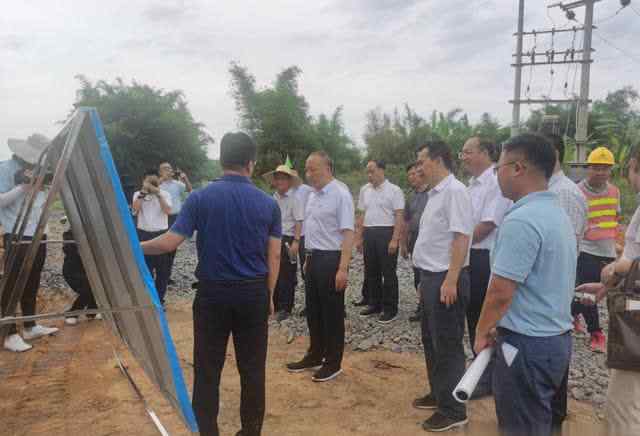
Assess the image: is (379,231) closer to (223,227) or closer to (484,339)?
(223,227)

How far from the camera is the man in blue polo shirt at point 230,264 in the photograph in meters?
2.56

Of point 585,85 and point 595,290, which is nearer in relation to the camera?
point 595,290

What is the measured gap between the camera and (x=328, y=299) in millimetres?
4148

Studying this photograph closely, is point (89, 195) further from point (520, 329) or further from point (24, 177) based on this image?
point (24, 177)

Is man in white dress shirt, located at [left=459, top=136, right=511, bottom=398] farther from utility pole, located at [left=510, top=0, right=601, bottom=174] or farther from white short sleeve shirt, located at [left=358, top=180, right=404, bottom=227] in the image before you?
utility pole, located at [left=510, top=0, right=601, bottom=174]

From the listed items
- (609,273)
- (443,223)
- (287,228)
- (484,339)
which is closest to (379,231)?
(287,228)

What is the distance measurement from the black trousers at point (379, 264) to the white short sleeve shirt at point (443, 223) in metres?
2.70

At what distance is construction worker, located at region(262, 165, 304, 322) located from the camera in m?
5.81

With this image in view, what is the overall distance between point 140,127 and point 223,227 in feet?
70.5

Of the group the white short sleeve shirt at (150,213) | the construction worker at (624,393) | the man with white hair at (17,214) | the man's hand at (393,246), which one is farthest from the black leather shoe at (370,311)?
the construction worker at (624,393)

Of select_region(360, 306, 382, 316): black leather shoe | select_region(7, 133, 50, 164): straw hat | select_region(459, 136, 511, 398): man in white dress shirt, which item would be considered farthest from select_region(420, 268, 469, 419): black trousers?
select_region(360, 306, 382, 316): black leather shoe

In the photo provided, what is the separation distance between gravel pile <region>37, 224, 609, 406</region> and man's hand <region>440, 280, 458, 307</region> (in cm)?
170

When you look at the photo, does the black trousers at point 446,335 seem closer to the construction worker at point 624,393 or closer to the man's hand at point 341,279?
the man's hand at point 341,279

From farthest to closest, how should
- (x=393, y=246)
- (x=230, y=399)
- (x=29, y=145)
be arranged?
(x=393, y=246) < (x=230, y=399) < (x=29, y=145)
